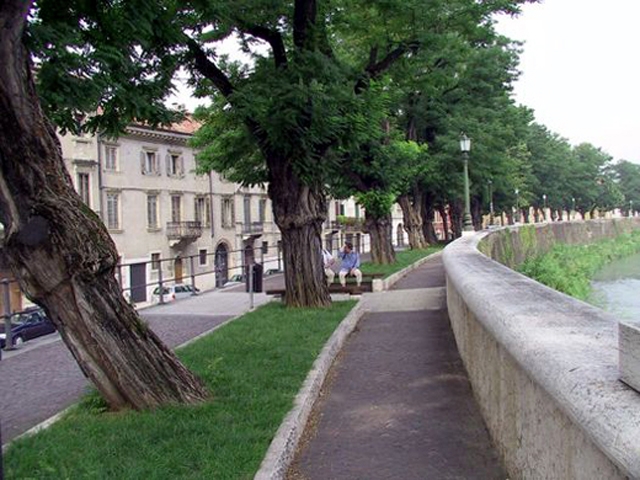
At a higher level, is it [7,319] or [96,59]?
[96,59]

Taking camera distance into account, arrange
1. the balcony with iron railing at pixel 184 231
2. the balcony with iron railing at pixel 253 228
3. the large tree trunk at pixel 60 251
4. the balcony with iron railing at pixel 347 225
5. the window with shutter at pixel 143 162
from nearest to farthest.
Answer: the large tree trunk at pixel 60 251 < the window with shutter at pixel 143 162 < the balcony with iron railing at pixel 184 231 < the balcony with iron railing at pixel 253 228 < the balcony with iron railing at pixel 347 225

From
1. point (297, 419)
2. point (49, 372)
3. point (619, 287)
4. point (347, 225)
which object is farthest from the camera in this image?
point (347, 225)

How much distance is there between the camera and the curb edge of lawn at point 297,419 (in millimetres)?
4328

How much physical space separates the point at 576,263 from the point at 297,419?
101ft

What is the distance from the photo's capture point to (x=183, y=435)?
4.78 meters

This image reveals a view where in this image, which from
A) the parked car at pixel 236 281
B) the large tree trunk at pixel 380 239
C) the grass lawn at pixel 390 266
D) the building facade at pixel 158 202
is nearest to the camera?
the grass lawn at pixel 390 266

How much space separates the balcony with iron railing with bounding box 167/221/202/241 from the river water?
85.1ft

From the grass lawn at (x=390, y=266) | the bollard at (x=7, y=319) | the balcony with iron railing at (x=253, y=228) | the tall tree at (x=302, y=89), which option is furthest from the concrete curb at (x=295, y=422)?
the balcony with iron railing at (x=253, y=228)

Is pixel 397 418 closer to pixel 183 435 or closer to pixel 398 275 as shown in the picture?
pixel 183 435

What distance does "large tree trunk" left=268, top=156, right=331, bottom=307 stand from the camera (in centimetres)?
1214

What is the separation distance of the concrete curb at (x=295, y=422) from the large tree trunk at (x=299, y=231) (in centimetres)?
355

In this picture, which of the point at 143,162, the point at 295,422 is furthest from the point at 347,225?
the point at 295,422

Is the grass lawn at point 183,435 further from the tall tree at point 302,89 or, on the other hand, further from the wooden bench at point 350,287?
the wooden bench at point 350,287

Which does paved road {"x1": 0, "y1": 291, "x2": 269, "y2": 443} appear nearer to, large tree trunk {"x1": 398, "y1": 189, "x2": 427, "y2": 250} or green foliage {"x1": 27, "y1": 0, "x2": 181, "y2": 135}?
green foliage {"x1": 27, "y1": 0, "x2": 181, "y2": 135}
